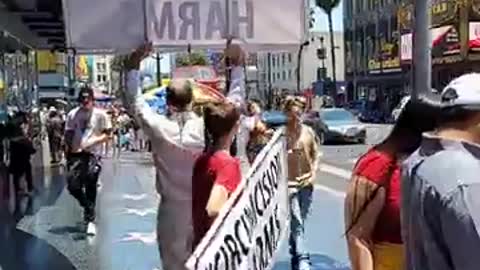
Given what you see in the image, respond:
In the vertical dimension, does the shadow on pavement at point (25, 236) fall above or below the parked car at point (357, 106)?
above

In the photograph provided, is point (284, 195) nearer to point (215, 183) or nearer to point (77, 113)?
point (215, 183)

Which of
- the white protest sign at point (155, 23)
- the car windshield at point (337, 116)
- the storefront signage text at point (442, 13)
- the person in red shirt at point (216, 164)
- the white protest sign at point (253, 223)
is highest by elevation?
the storefront signage text at point (442, 13)

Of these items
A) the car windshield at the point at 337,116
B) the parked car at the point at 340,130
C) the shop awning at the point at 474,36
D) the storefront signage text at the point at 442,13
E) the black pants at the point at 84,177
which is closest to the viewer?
the black pants at the point at 84,177

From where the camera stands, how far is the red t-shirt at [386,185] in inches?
172

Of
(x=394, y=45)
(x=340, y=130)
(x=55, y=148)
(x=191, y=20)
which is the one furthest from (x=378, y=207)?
(x=394, y=45)

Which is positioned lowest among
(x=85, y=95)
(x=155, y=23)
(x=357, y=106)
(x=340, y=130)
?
(x=357, y=106)

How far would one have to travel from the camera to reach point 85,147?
11.5 metres

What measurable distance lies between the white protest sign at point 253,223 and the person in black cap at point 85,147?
536 centimetres

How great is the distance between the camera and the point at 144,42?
21.2ft

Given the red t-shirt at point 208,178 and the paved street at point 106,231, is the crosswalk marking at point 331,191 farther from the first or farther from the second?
the red t-shirt at point 208,178

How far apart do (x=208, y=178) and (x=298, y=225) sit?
383 cm

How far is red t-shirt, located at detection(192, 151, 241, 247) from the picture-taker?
4984mm

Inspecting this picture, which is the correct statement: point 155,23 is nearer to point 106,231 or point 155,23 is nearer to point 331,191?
point 106,231

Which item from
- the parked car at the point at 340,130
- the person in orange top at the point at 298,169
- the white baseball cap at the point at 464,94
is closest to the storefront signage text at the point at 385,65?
the parked car at the point at 340,130
